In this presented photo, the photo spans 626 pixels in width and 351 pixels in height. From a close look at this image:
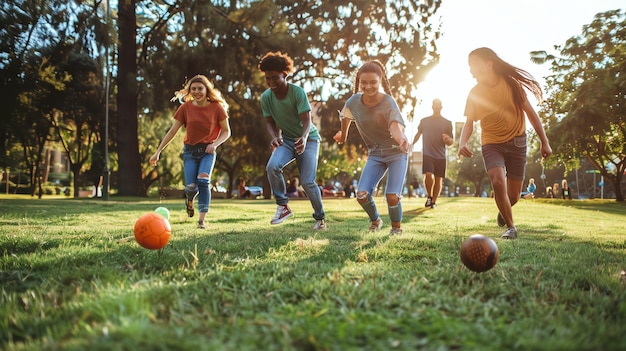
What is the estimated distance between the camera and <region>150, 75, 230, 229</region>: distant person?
700 cm

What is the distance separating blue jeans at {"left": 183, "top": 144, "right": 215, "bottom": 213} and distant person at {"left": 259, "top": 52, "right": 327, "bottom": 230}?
1090 millimetres

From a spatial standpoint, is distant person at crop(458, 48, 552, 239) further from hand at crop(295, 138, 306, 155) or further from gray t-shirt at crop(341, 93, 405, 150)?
hand at crop(295, 138, 306, 155)

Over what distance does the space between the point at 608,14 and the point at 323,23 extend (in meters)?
12.3

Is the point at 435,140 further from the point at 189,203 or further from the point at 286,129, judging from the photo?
the point at 189,203

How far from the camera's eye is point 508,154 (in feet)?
19.5

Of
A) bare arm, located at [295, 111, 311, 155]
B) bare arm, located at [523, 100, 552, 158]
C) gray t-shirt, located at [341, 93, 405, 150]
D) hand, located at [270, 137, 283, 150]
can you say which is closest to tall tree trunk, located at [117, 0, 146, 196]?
hand, located at [270, 137, 283, 150]

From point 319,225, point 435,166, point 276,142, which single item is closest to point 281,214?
point 319,225

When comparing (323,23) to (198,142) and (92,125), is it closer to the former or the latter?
(92,125)

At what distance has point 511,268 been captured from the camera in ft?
11.5

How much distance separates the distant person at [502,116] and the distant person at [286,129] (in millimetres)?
2023

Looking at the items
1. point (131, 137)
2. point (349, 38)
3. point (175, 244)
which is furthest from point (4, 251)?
point (349, 38)

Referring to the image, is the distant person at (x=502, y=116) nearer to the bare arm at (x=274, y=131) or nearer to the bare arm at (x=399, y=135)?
the bare arm at (x=399, y=135)

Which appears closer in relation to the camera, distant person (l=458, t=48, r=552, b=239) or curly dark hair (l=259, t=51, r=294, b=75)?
distant person (l=458, t=48, r=552, b=239)

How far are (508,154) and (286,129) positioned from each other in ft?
9.61
